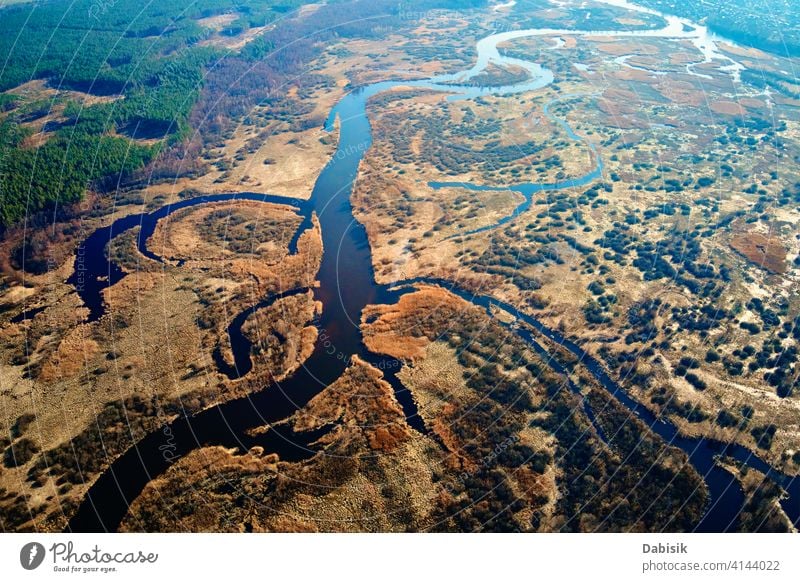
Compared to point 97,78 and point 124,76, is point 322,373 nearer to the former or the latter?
point 124,76

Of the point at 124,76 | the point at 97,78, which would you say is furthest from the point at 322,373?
the point at 97,78

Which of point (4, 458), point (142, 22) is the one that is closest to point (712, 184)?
point (4, 458)

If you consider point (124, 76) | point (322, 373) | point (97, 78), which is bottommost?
point (322, 373)

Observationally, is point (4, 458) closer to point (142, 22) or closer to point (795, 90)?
point (142, 22)

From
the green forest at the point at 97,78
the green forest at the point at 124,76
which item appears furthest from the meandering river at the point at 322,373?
the green forest at the point at 124,76

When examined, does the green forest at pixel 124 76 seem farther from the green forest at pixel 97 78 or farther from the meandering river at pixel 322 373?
the meandering river at pixel 322 373

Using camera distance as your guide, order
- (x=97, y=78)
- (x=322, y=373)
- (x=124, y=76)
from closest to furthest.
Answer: (x=322, y=373) < (x=124, y=76) < (x=97, y=78)

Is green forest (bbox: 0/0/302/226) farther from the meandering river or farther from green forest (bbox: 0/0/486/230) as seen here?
the meandering river

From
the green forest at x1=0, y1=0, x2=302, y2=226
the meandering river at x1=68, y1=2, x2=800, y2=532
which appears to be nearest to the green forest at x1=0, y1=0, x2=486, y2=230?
the green forest at x1=0, y1=0, x2=302, y2=226
